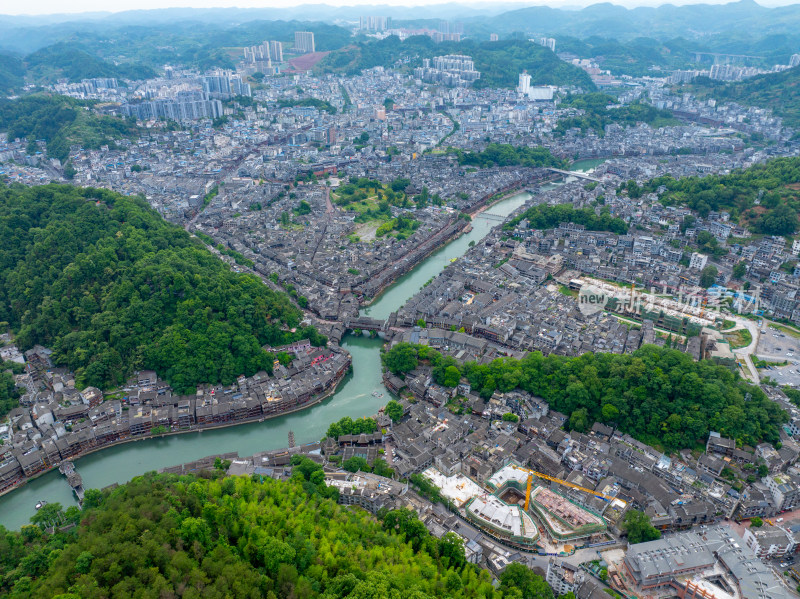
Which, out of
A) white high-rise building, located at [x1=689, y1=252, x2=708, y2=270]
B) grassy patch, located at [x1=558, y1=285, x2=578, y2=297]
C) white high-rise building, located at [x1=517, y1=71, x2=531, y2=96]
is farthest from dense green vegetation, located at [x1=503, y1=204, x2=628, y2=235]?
white high-rise building, located at [x1=517, y1=71, x2=531, y2=96]

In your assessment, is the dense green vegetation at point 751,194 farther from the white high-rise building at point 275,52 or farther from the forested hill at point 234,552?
the white high-rise building at point 275,52

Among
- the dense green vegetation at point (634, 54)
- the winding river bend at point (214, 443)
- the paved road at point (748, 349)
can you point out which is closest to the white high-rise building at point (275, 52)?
the dense green vegetation at point (634, 54)

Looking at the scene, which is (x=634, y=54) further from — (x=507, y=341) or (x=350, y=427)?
(x=350, y=427)

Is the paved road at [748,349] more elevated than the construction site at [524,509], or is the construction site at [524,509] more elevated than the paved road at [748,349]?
the construction site at [524,509]

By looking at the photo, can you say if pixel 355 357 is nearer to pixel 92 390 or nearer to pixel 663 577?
pixel 92 390

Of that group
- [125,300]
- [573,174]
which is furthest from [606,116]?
[125,300]

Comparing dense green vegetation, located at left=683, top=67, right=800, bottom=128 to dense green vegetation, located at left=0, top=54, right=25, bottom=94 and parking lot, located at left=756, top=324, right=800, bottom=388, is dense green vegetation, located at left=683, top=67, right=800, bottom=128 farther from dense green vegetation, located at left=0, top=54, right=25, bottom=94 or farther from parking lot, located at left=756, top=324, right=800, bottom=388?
dense green vegetation, located at left=0, top=54, right=25, bottom=94

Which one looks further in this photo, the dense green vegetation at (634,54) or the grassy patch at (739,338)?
the dense green vegetation at (634,54)
